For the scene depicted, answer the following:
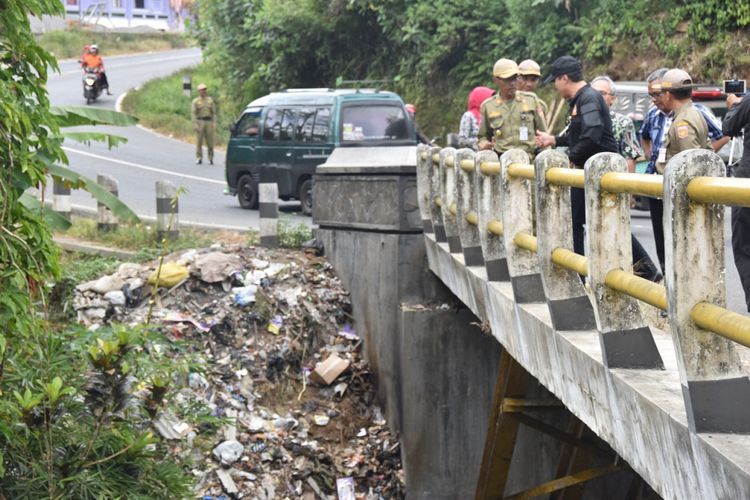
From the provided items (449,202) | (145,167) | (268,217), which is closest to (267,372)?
(268,217)

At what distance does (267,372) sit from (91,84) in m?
25.4

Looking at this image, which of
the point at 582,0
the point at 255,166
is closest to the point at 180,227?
the point at 255,166

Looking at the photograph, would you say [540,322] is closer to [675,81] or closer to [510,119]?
[675,81]

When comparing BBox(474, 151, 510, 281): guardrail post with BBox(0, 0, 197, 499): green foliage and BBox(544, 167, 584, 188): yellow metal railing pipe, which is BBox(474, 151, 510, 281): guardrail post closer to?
BBox(544, 167, 584, 188): yellow metal railing pipe

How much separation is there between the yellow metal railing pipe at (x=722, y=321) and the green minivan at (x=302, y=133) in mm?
14250

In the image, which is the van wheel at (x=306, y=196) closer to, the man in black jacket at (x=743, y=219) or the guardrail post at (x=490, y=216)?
the guardrail post at (x=490, y=216)

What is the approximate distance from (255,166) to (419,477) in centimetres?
874

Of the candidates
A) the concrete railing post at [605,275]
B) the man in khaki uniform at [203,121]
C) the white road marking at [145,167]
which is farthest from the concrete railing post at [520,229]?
the man in khaki uniform at [203,121]

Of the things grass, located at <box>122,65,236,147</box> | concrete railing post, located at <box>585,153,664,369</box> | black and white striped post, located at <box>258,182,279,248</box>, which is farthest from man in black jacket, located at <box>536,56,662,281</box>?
grass, located at <box>122,65,236,147</box>

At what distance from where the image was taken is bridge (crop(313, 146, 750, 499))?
3.85 metres

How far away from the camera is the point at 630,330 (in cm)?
492

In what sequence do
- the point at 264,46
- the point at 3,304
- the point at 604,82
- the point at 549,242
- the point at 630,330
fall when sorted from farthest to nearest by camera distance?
the point at 264,46
the point at 604,82
the point at 3,304
the point at 549,242
the point at 630,330

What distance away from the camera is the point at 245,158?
766 inches

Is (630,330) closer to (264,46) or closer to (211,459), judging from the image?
(211,459)
